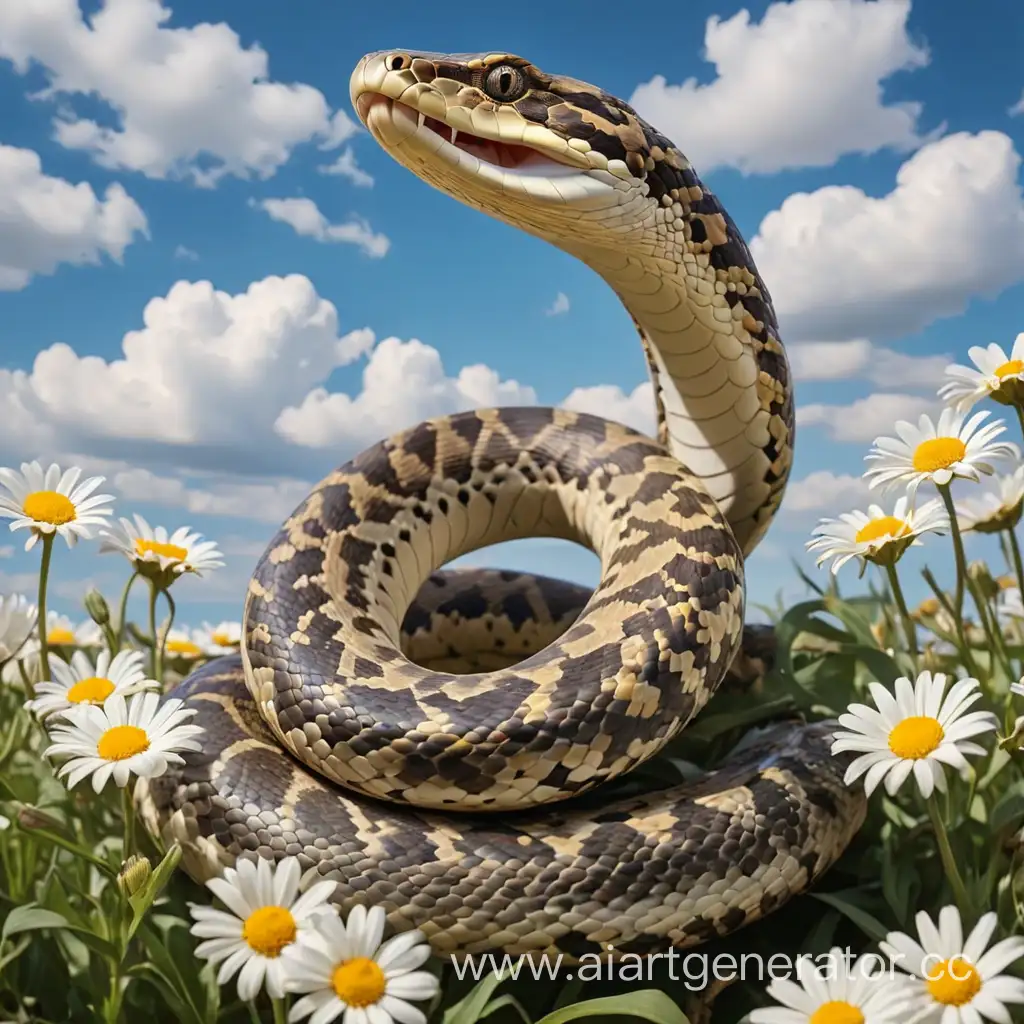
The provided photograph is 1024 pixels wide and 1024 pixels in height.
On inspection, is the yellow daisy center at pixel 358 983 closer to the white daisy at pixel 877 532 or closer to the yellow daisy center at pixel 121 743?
the yellow daisy center at pixel 121 743

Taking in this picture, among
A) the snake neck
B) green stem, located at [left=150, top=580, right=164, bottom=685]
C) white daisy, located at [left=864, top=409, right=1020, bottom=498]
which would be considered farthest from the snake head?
green stem, located at [left=150, top=580, right=164, bottom=685]

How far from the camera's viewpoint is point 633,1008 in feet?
8.40

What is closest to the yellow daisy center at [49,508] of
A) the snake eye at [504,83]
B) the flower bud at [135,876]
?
the flower bud at [135,876]

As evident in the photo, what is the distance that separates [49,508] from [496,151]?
2121 millimetres

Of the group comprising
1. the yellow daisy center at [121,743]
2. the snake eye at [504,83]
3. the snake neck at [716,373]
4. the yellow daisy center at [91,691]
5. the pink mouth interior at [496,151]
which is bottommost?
the yellow daisy center at [121,743]

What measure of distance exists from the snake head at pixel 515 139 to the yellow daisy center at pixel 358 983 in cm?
279

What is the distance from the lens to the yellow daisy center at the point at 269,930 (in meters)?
2.36

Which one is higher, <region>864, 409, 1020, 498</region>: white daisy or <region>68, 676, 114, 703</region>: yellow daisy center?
<region>864, 409, 1020, 498</region>: white daisy

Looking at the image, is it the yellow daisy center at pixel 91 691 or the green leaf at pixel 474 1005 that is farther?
the yellow daisy center at pixel 91 691

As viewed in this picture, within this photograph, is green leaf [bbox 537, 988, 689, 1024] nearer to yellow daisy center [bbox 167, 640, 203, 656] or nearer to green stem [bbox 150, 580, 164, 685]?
green stem [bbox 150, 580, 164, 685]

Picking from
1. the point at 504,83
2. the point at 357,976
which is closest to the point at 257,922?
the point at 357,976

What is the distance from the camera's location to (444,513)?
195 inches

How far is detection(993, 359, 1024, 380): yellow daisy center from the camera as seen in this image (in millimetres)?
3447

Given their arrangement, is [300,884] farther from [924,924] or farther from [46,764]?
[46,764]
